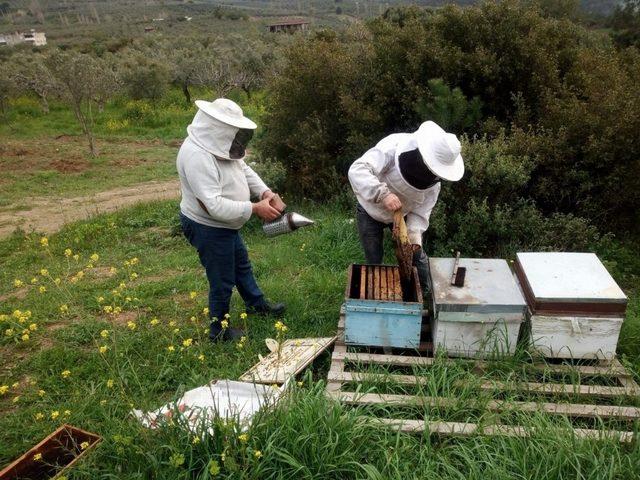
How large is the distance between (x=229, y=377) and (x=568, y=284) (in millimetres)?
2301

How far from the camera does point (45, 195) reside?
10039 mm

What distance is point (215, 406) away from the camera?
2447 mm

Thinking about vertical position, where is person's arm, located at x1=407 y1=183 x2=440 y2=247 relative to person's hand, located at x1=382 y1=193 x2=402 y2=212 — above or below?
below

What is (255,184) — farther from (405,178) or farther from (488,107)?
(488,107)

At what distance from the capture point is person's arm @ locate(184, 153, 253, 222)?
3133mm

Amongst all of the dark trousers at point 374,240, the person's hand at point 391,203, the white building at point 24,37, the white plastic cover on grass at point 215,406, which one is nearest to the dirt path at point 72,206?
the dark trousers at point 374,240

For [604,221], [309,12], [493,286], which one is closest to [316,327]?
[493,286]

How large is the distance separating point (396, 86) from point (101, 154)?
9.69 meters

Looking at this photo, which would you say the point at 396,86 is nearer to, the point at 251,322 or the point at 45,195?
the point at 251,322

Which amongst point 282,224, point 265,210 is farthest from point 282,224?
point 265,210

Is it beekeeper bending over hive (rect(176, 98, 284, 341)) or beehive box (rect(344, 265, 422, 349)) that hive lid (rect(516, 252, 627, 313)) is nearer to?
beehive box (rect(344, 265, 422, 349))

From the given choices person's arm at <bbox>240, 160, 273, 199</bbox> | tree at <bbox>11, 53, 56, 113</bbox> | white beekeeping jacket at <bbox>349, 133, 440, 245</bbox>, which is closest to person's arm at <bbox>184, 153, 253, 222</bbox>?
person's arm at <bbox>240, 160, 273, 199</bbox>

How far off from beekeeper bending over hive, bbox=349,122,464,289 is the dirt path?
227 inches

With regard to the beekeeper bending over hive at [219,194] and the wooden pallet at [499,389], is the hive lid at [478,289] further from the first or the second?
the beekeeper bending over hive at [219,194]
